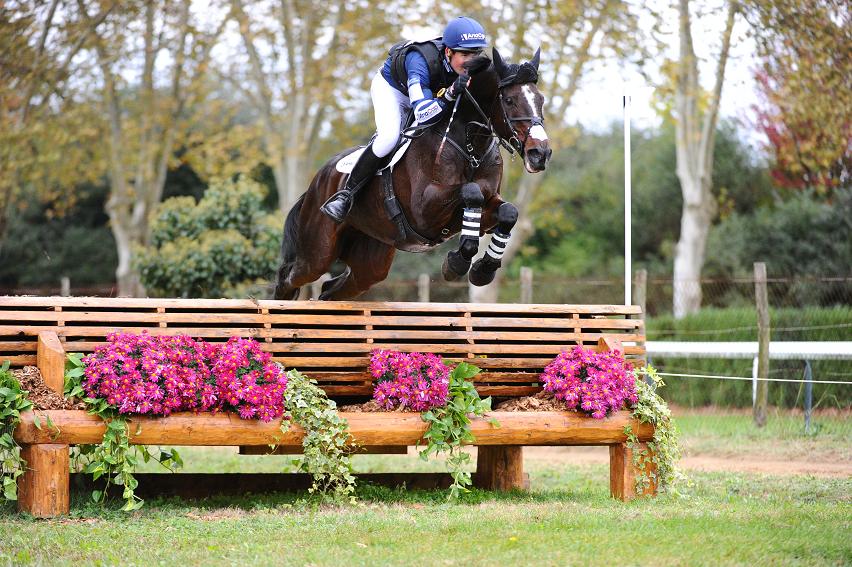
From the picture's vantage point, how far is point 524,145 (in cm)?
551

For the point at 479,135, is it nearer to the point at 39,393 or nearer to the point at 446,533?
the point at 446,533

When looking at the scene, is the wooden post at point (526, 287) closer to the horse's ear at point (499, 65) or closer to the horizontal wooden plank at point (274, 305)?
the horizontal wooden plank at point (274, 305)

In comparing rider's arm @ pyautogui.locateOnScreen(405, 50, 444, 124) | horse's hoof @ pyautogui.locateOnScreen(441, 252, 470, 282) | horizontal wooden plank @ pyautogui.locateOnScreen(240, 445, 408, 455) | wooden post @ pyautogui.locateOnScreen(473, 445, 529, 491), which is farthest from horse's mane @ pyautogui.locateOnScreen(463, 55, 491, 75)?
wooden post @ pyautogui.locateOnScreen(473, 445, 529, 491)

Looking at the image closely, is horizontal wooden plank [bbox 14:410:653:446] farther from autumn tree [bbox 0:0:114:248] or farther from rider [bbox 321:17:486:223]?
autumn tree [bbox 0:0:114:248]

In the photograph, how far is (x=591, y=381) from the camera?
586cm

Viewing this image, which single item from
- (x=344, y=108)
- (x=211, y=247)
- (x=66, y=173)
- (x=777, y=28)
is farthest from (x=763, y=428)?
(x=66, y=173)

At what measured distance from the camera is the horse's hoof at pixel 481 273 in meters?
5.98

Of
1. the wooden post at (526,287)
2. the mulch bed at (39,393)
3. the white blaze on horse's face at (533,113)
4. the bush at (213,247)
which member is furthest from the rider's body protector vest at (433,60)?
the bush at (213,247)

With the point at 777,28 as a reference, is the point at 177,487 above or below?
below

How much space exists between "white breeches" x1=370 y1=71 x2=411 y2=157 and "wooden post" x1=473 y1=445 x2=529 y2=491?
209 cm

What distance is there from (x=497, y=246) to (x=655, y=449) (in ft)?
4.97

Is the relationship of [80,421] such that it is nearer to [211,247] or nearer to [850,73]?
[211,247]

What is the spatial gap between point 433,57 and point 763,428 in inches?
250

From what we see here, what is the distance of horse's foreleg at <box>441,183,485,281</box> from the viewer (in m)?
5.70
